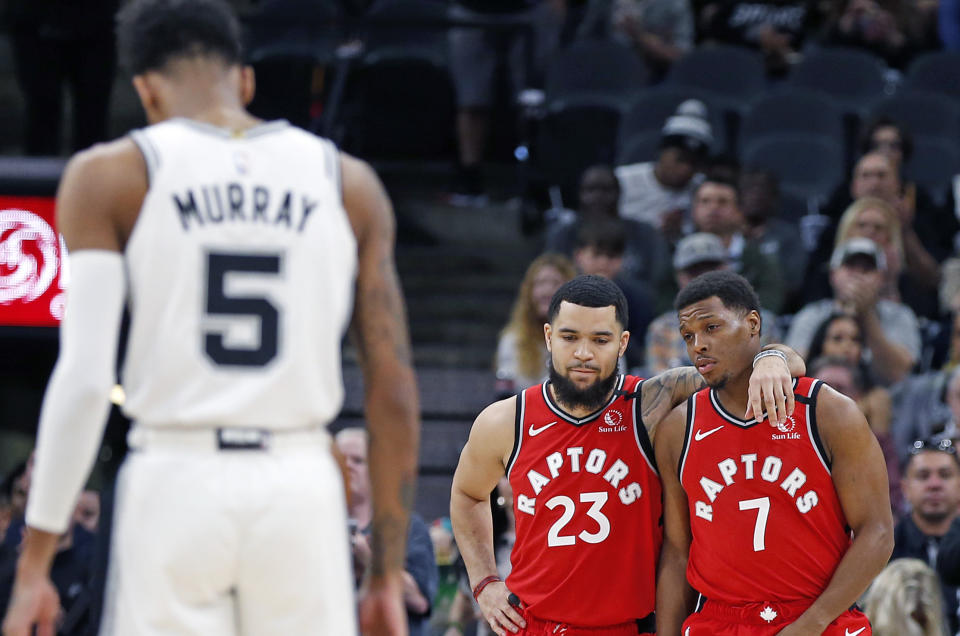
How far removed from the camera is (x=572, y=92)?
11.7 m

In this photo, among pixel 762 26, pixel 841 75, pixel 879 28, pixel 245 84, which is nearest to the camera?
pixel 245 84

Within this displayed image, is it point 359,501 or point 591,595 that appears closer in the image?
point 591,595

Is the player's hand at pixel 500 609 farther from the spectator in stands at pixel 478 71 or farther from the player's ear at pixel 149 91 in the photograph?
the spectator in stands at pixel 478 71

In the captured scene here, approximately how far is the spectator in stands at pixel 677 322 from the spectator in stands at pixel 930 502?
1260 mm

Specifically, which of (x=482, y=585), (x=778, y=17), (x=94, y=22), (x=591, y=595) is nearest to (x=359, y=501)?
(x=482, y=585)

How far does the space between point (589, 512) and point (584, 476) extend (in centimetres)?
12

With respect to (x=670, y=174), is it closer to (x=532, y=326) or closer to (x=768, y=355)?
(x=532, y=326)

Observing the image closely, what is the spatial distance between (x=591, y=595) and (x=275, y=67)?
23.8 ft

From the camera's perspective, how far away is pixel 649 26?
12.8 metres

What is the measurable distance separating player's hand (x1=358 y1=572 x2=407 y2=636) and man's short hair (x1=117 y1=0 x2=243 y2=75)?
1.19m

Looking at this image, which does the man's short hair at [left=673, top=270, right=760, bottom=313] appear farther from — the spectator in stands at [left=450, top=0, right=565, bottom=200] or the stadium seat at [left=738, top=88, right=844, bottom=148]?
the stadium seat at [left=738, top=88, right=844, bottom=148]

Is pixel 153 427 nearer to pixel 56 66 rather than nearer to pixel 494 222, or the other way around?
pixel 56 66

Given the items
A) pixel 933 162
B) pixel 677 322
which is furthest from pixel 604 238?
pixel 933 162

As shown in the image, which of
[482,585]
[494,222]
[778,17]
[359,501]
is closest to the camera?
[482,585]
